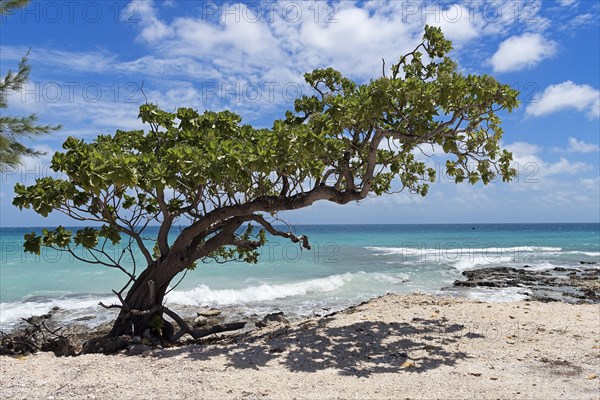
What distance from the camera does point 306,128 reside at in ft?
22.2

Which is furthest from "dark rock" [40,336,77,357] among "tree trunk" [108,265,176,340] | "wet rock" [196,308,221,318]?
"wet rock" [196,308,221,318]

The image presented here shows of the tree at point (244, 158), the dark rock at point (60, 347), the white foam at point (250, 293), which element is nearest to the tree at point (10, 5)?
the tree at point (244, 158)

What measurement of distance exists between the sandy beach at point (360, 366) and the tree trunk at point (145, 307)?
4.21 feet

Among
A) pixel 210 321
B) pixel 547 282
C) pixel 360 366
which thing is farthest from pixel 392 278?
pixel 360 366

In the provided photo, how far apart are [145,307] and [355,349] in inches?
161

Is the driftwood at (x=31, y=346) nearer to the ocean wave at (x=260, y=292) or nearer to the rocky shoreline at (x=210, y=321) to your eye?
the rocky shoreline at (x=210, y=321)

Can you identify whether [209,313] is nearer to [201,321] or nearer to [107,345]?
[201,321]

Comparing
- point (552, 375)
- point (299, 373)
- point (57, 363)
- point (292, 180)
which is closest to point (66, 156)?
point (57, 363)

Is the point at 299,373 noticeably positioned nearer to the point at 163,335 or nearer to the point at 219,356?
the point at 219,356

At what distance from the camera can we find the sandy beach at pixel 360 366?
5246mm

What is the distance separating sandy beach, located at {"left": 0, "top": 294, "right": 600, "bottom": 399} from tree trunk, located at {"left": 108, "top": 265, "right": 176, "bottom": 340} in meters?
1.28

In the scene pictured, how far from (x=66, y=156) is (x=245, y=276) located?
17.3 metres

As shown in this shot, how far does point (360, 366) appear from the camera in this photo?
6230 mm

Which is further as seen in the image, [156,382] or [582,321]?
[582,321]
